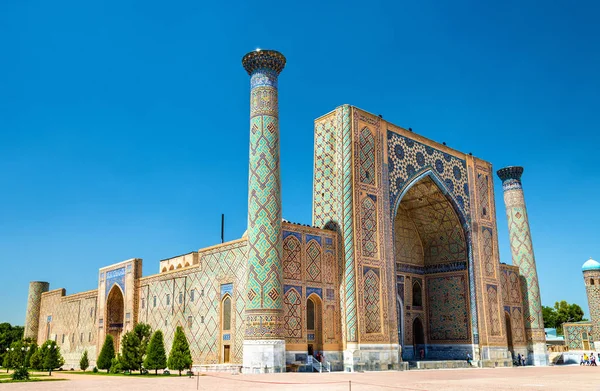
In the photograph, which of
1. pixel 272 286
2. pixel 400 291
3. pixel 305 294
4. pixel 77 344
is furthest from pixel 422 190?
pixel 77 344

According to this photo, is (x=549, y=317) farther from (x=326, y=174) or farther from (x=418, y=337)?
(x=326, y=174)

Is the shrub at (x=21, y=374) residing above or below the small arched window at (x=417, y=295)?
below

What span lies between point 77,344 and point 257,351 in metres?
14.8

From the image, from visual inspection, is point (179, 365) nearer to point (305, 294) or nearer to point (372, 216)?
point (305, 294)

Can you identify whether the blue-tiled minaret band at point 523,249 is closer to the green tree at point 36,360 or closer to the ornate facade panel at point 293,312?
the ornate facade panel at point 293,312

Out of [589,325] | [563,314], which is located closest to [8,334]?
[589,325]

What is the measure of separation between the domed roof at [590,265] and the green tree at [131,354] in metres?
25.3

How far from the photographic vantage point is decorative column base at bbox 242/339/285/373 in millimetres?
13414

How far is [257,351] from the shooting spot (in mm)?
13508

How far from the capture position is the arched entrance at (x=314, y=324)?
1525 cm

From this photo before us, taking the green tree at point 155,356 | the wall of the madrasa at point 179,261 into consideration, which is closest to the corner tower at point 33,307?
the wall of the madrasa at point 179,261

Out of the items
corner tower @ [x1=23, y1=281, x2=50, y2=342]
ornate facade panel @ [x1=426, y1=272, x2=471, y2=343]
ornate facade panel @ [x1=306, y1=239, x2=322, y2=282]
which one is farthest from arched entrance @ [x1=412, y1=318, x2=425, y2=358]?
corner tower @ [x1=23, y1=281, x2=50, y2=342]

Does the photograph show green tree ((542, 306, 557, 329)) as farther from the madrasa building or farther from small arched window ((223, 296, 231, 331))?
small arched window ((223, 296, 231, 331))

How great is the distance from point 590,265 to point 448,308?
554 inches
